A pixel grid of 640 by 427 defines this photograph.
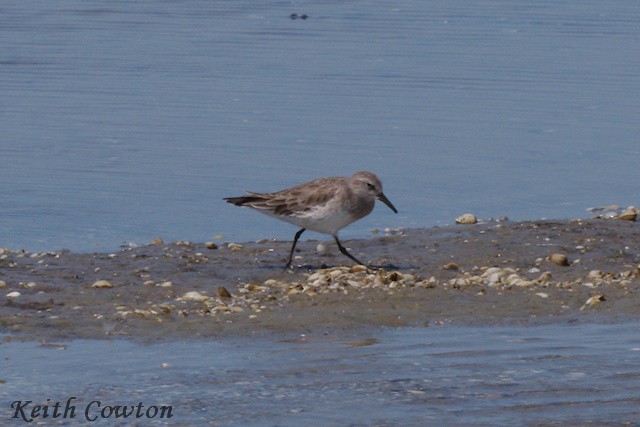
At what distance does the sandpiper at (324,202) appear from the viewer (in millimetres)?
10852

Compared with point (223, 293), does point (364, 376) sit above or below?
above

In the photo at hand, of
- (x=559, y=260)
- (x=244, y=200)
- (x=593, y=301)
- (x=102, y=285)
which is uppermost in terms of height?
(x=244, y=200)

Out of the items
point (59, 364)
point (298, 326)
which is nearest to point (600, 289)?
point (298, 326)

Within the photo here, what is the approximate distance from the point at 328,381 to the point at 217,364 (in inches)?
27.5

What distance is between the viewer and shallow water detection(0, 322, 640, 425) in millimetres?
7016

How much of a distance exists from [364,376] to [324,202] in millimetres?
3367

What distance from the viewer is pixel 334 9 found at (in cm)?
2519

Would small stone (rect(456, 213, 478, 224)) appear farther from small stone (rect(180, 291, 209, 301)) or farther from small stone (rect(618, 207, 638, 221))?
small stone (rect(180, 291, 209, 301))

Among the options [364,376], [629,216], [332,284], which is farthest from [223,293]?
[629,216]

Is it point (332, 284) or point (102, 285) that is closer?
point (332, 284)

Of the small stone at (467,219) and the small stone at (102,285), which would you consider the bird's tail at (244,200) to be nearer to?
the small stone at (102,285)

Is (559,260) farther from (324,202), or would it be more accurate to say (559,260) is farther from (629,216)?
(324,202)

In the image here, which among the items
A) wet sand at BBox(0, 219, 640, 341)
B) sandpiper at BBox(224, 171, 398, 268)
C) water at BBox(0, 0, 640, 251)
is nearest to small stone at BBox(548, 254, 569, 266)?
wet sand at BBox(0, 219, 640, 341)

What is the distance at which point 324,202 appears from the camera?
10.9 metres
